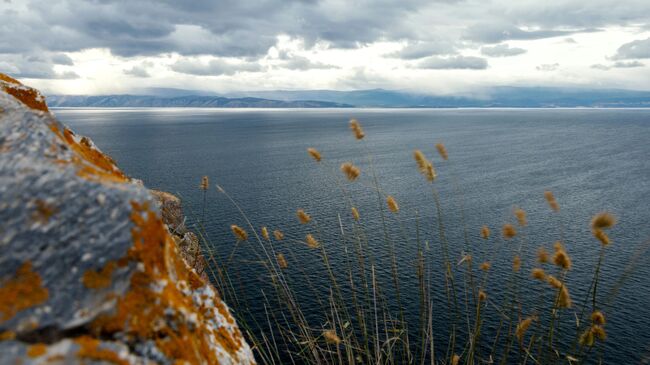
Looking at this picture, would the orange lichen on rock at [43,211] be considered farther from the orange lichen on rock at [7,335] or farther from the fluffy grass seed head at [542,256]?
the fluffy grass seed head at [542,256]

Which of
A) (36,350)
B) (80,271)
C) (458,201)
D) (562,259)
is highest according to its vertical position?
(80,271)

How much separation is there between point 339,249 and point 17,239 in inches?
2019

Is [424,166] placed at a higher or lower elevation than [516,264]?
higher

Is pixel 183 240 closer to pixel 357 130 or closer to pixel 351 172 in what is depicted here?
pixel 357 130

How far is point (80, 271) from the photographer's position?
12.7 feet

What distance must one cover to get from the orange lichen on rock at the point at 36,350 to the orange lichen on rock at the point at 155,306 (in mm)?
402

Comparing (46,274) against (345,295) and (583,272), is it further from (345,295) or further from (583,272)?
(583,272)

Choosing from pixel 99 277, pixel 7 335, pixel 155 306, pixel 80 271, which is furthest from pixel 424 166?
pixel 7 335

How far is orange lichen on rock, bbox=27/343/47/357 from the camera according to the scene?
3416 millimetres

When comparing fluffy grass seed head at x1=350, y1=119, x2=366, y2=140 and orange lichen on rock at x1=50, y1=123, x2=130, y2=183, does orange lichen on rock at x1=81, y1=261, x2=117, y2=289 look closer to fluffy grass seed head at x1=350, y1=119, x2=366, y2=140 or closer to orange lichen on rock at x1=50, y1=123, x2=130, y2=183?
orange lichen on rock at x1=50, y1=123, x2=130, y2=183

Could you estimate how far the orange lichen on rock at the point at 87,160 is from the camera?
4.64 m

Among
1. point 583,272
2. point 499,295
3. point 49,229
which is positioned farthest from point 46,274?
point 583,272

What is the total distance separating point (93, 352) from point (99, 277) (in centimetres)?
66

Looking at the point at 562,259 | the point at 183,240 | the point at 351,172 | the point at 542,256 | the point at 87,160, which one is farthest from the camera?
the point at 183,240
